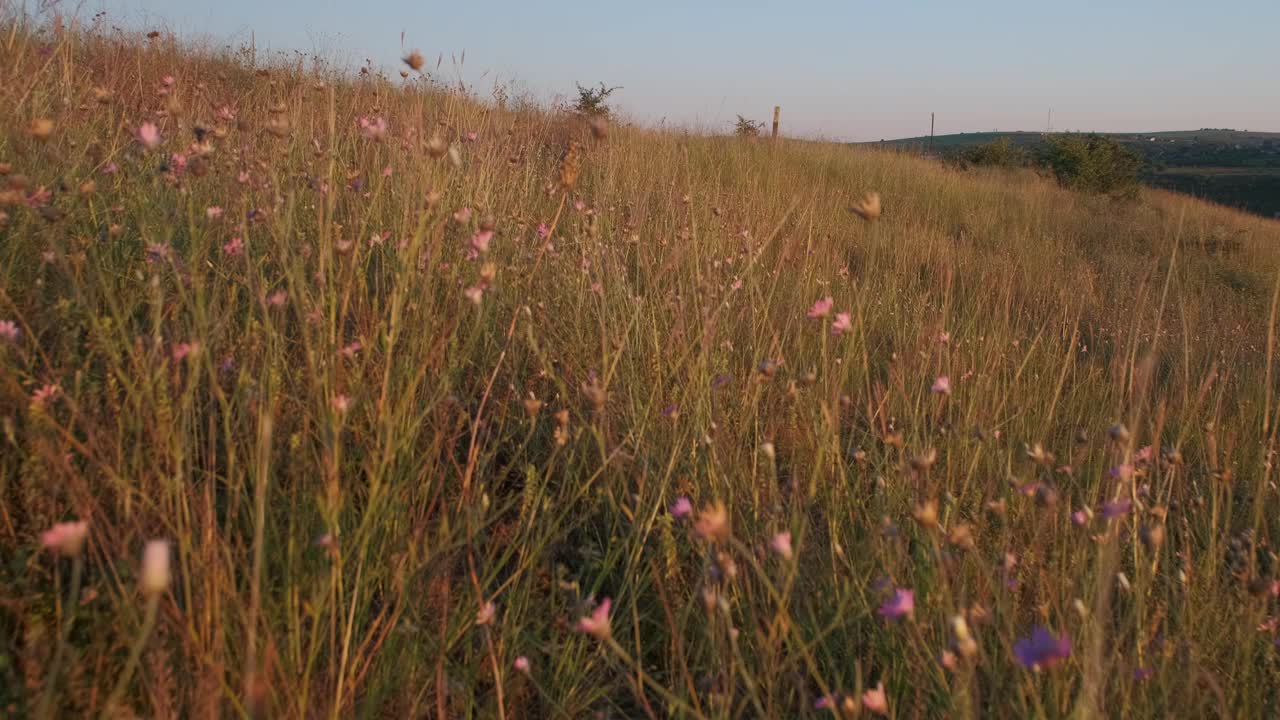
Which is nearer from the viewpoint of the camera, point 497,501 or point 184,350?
point 184,350

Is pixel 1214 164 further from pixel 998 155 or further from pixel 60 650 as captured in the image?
pixel 60 650

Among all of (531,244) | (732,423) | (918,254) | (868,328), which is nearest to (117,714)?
(732,423)

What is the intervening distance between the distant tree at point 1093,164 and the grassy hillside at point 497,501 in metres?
13.1

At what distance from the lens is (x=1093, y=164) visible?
14.3m

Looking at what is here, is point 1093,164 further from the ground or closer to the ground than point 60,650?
further from the ground

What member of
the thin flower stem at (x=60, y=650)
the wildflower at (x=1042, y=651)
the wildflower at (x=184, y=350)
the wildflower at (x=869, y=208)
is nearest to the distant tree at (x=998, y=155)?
the wildflower at (x=869, y=208)

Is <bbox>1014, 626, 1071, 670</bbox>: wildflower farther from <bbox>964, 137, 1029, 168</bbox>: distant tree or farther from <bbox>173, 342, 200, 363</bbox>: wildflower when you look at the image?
<bbox>964, 137, 1029, 168</bbox>: distant tree

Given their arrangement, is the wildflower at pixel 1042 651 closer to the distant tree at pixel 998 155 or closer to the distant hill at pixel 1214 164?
the distant hill at pixel 1214 164

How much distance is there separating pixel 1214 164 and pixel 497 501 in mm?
62283

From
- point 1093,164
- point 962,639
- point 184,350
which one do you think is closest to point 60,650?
point 184,350

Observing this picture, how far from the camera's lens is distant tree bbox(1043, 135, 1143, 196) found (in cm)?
1397

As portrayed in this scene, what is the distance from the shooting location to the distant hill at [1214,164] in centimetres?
2191

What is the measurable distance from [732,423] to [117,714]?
1329 mm

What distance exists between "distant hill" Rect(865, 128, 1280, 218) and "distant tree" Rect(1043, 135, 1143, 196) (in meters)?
0.86
